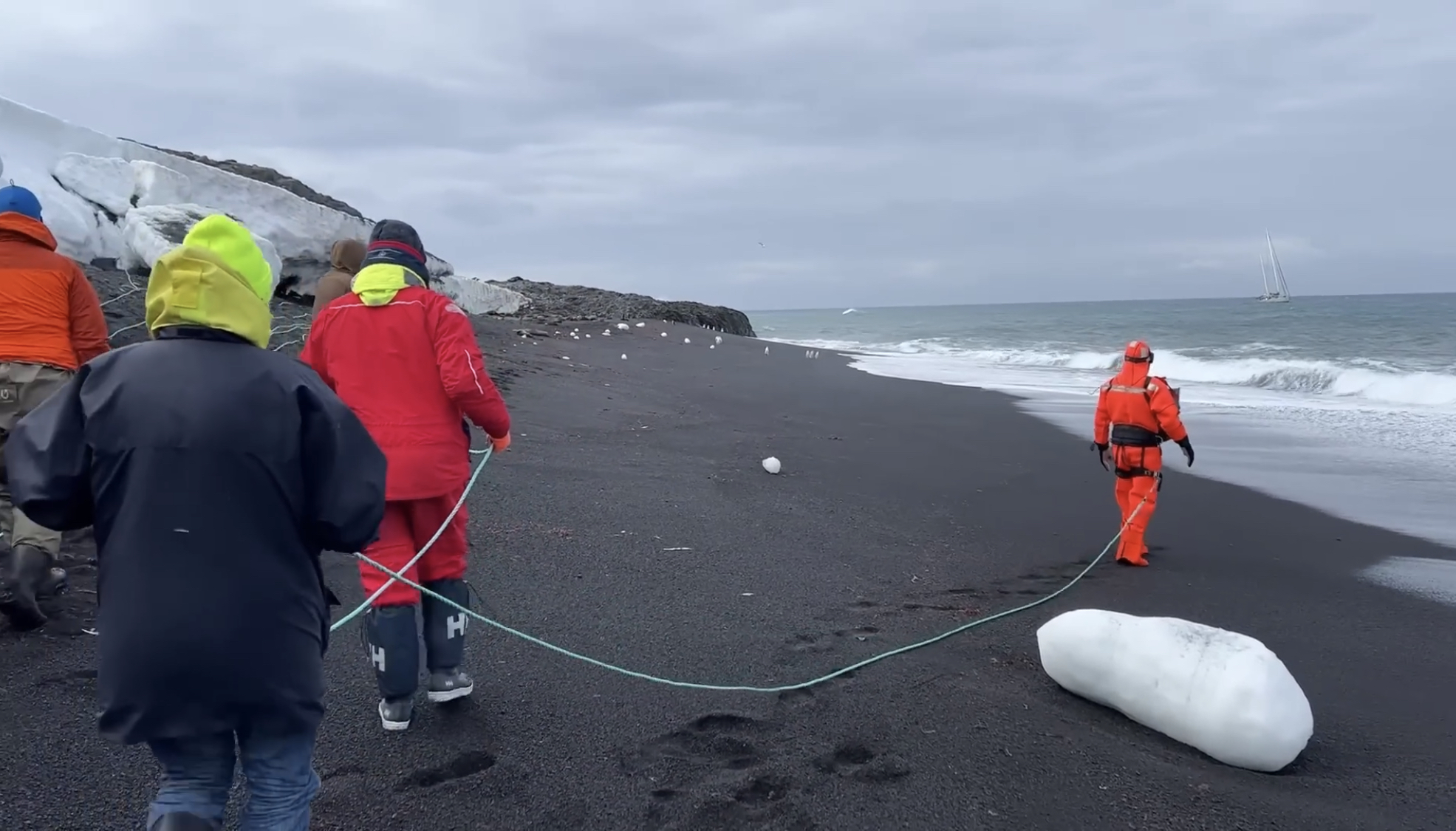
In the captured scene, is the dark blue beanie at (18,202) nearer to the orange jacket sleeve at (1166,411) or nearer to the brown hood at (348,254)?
the brown hood at (348,254)

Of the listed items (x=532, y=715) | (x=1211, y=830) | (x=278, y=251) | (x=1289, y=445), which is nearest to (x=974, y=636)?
(x=1211, y=830)

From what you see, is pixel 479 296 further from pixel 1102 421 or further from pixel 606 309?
pixel 1102 421

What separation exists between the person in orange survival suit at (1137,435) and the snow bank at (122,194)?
10593mm

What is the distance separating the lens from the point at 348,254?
524 cm

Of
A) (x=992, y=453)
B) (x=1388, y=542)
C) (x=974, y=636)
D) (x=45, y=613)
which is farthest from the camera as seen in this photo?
(x=992, y=453)

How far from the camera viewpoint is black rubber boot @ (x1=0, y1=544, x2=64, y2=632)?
4.07 meters

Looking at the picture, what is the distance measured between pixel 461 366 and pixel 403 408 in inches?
Result: 11.2

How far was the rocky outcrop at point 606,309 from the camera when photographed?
29.2 meters

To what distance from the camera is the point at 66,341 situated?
4492 mm

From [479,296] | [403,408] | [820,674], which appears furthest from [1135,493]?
[479,296]

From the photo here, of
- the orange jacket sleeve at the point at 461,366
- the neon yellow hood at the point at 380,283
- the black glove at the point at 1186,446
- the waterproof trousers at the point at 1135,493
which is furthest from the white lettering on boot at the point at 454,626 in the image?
the black glove at the point at 1186,446

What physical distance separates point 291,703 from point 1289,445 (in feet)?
42.3

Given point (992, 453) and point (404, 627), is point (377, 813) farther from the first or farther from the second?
point (992, 453)

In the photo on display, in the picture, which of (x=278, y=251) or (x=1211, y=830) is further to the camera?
(x=278, y=251)
